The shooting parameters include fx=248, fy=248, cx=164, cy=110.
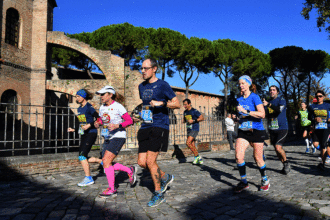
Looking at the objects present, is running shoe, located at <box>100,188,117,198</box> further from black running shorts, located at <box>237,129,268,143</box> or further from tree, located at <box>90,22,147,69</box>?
tree, located at <box>90,22,147,69</box>

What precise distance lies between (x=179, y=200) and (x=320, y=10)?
52.8 feet

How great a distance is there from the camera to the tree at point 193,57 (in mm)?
31281

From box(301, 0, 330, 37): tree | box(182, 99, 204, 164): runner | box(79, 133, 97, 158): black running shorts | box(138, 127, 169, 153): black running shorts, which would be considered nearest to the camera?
box(138, 127, 169, 153): black running shorts

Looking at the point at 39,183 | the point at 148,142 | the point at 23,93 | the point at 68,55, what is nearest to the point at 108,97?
the point at 148,142

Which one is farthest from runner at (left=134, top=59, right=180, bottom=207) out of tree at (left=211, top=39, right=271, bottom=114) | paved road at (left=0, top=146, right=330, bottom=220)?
tree at (left=211, top=39, right=271, bottom=114)

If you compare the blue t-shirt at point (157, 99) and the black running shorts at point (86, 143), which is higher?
the blue t-shirt at point (157, 99)

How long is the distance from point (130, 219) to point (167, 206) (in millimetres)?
665

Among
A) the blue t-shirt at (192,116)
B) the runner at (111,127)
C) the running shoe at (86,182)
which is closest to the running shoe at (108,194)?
the runner at (111,127)

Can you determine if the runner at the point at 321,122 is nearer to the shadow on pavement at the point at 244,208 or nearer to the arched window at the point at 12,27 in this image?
the shadow on pavement at the point at 244,208

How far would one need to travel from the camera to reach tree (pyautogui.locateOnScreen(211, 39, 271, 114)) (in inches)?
1318

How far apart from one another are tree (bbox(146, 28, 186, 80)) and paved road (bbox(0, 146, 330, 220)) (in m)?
26.4

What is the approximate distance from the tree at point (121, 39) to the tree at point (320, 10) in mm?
17807

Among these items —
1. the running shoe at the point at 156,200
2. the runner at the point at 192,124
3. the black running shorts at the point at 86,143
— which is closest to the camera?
the running shoe at the point at 156,200

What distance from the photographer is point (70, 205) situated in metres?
3.44
